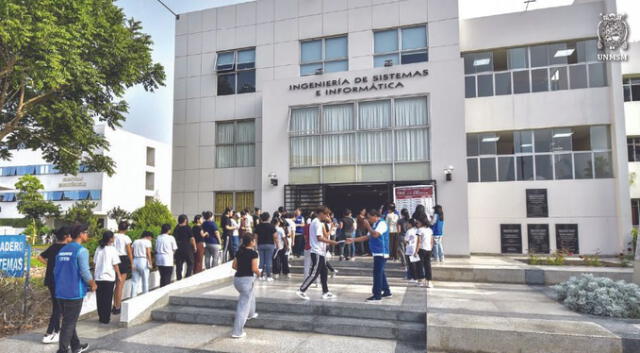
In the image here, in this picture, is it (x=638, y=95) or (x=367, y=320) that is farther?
(x=638, y=95)

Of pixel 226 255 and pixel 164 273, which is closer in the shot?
pixel 164 273

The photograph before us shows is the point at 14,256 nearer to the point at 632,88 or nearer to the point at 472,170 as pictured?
the point at 472,170

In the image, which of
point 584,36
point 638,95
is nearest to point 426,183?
point 584,36

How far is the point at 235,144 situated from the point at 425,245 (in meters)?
11.5

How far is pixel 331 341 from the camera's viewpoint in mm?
6398

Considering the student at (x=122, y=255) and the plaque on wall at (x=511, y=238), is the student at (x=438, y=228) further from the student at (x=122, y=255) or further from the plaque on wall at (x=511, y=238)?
the student at (x=122, y=255)

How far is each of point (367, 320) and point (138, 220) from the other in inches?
443

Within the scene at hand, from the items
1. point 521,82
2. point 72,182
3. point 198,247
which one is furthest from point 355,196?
point 72,182

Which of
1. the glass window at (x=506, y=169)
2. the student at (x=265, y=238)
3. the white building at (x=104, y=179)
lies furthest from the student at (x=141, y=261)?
the white building at (x=104, y=179)

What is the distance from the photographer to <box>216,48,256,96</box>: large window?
61.0 feet

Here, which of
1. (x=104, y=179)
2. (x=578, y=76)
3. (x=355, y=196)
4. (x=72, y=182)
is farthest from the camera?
(x=72, y=182)

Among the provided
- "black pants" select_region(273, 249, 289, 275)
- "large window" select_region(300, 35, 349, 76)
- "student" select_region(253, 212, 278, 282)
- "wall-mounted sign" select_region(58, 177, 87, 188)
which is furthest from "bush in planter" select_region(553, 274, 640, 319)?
"wall-mounted sign" select_region(58, 177, 87, 188)

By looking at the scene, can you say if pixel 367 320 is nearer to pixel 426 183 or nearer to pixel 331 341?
pixel 331 341

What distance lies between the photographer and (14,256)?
755 cm
